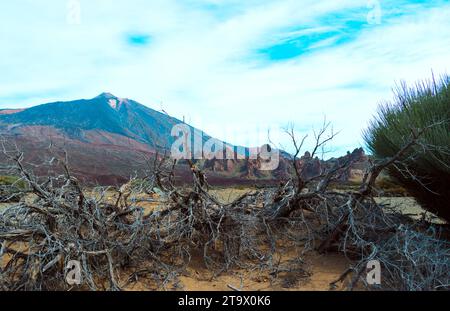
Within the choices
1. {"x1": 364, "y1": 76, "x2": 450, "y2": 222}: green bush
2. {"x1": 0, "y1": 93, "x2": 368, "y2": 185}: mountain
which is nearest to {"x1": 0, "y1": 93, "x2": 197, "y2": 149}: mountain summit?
{"x1": 0, "y1": 93, "x2": 368, "y2": 185}: mountain

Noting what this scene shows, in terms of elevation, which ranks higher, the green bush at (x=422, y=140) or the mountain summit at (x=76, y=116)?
the mountain summit at (x=76, y=116)

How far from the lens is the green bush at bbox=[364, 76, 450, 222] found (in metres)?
6.59

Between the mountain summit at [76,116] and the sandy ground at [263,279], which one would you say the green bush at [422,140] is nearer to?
the sandy ground at [263,279]

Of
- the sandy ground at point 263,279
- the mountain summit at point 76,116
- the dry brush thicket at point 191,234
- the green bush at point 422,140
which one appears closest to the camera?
the dry brush thicket at point 191,234

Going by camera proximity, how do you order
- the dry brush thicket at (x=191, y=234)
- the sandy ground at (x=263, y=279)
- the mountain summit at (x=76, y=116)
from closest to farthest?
the dry brush thicket at (x=191, y=234) → the sandy ground at (x=263, y=279) → the mountain summit at (x=76, y=116)

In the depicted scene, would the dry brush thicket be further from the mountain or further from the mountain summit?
the mountain summit

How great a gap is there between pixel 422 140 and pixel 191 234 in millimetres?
3442

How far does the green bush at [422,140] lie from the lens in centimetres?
659

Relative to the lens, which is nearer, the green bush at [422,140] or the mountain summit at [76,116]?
the green bush at [422,140]

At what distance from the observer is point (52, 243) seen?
546 centimetres

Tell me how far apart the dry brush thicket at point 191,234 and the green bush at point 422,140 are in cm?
65

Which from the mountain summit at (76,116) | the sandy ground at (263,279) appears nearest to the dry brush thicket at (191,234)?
the sandy ground at (263,279)

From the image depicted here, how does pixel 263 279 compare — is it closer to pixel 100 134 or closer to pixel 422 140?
pixel 422 140

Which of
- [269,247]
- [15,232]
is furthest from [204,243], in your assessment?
[15,232]
